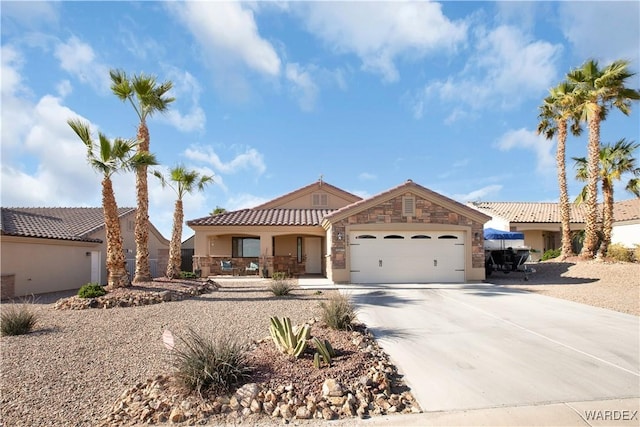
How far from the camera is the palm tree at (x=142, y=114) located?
15.4m

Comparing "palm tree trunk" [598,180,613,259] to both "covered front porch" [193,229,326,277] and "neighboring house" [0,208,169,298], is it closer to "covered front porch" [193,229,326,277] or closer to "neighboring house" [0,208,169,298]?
"covered front porch" [193,229,326,277]

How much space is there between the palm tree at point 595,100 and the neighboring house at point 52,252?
25.6 metres

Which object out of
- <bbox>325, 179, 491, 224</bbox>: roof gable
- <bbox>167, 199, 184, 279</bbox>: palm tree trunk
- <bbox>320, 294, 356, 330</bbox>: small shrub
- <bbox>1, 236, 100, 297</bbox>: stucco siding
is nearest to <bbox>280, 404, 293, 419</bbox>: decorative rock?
<bbox>320, 294, 356, 330</bbox>: small shrub

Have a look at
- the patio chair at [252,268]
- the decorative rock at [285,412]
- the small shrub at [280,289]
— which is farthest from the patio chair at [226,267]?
the decorative rock at [285,412]

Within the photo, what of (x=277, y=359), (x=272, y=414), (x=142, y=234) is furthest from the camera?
(x=142, y=234)

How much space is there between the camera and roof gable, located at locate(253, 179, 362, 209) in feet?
88.2

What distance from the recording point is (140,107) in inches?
630

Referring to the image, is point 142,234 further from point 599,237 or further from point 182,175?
point 599,237

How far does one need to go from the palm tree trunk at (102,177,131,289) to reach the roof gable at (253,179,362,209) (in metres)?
13.3

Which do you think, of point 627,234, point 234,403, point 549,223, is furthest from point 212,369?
point 627,234

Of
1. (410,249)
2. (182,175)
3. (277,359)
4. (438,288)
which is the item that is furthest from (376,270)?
(277,359)

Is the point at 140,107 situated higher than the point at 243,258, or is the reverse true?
the point at 140,107

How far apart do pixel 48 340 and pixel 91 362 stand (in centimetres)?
232

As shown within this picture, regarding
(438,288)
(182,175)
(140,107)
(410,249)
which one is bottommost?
(438,288)
